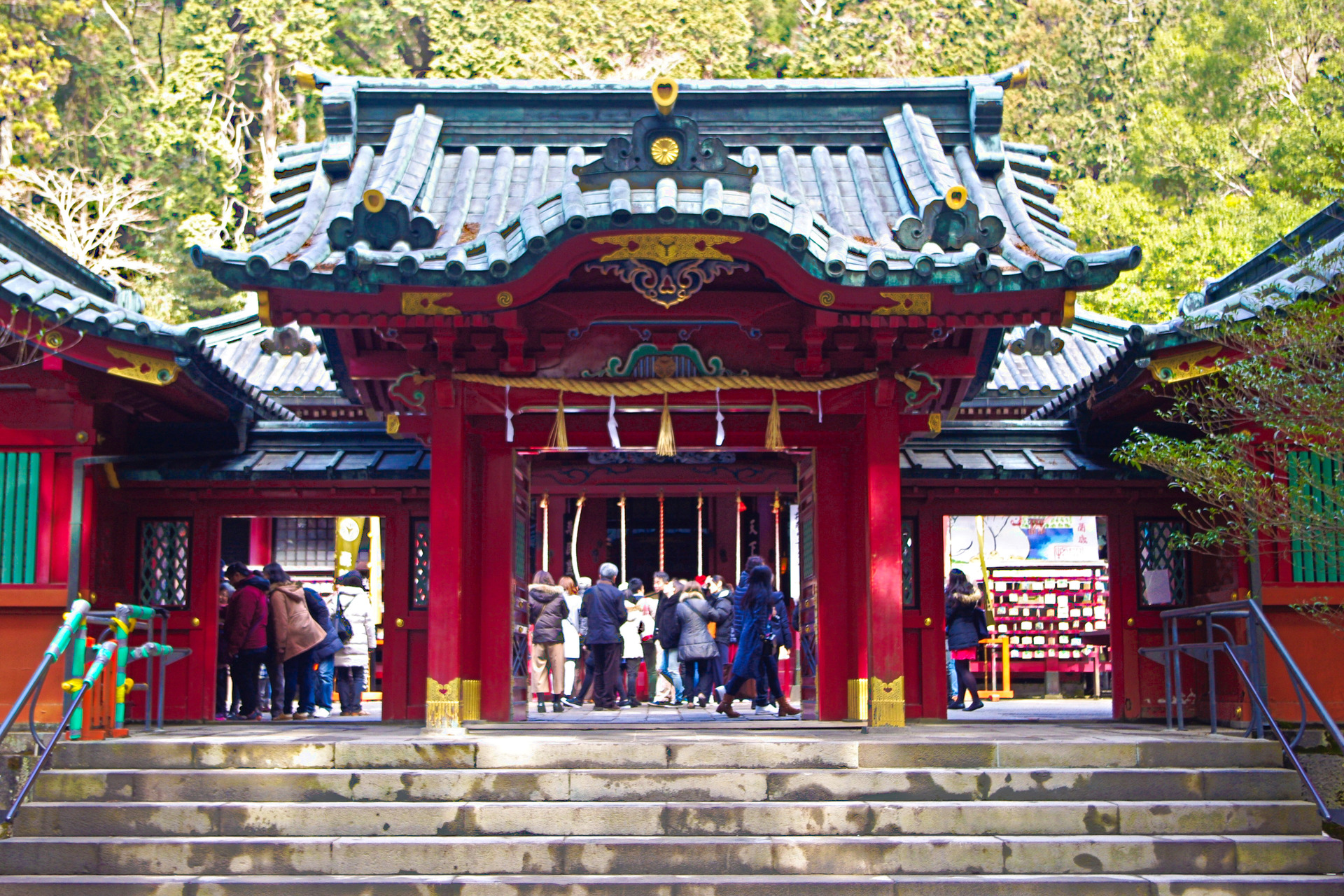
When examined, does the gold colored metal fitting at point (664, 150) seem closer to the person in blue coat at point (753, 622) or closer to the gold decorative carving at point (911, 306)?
the gold decorative carving at point (911, 306)

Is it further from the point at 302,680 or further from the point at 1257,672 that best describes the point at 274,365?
the point at 1257,672

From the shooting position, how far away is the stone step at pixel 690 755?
8.26m

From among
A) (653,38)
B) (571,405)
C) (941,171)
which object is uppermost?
(653,38)

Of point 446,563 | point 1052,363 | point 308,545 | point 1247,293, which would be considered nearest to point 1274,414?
point 1247,293

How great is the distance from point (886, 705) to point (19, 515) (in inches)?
294

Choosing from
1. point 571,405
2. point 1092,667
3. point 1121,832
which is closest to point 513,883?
point 1121,832

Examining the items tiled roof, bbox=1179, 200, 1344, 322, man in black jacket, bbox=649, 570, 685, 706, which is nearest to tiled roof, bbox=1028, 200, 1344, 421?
tiled roof, bbox=1179, 200, 1344, 322

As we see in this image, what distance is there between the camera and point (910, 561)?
1287cm

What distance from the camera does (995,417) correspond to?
14391 millimetres

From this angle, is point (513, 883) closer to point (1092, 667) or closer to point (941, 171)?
point (941, 171)

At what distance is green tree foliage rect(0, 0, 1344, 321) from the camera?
26734mm

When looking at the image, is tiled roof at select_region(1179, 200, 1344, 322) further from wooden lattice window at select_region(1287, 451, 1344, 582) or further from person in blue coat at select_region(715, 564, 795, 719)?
person in blue coat at select_region(715, 564, 795, 719)

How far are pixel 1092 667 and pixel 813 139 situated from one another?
39.4 ft

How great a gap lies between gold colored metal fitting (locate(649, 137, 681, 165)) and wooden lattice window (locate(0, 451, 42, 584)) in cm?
600
